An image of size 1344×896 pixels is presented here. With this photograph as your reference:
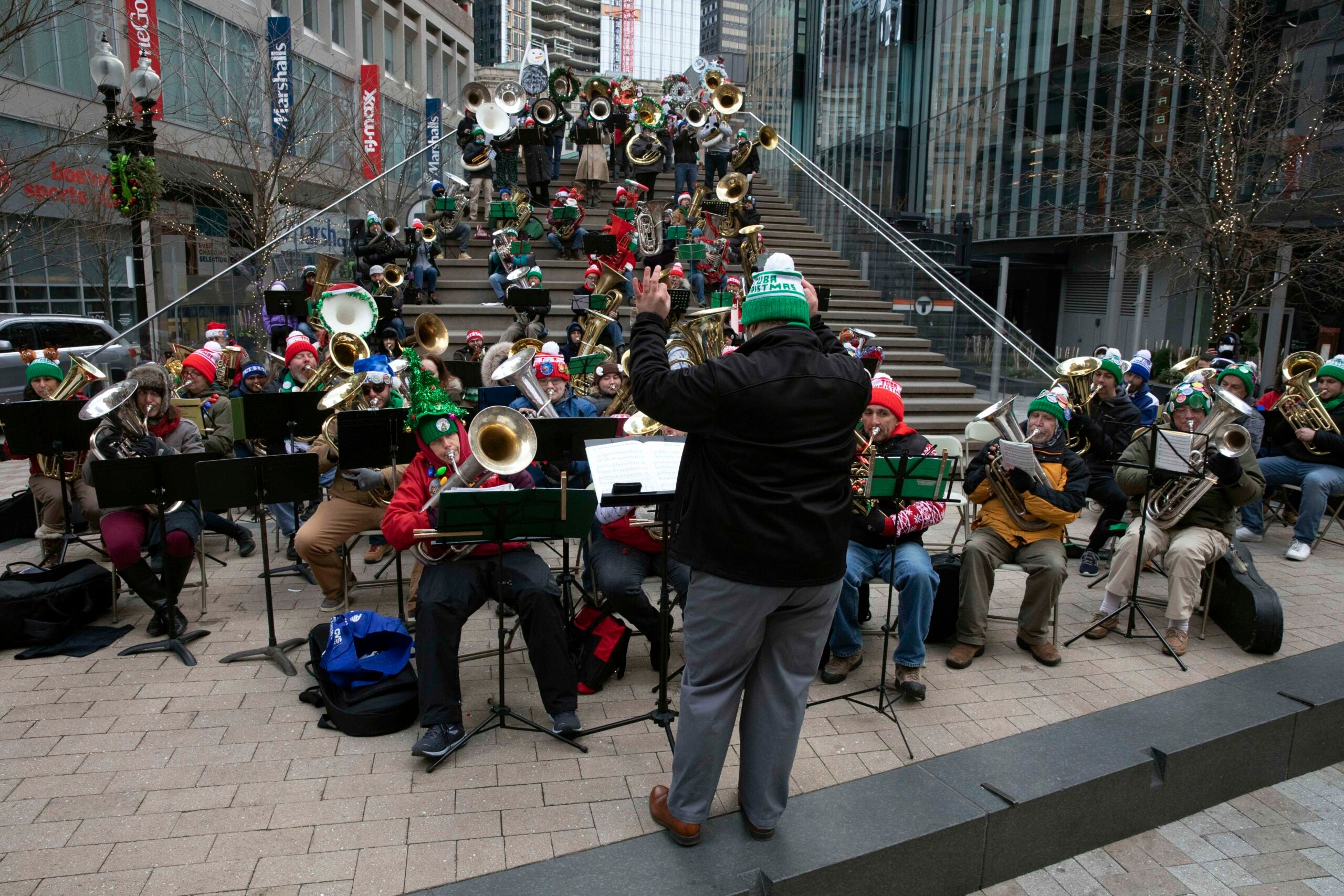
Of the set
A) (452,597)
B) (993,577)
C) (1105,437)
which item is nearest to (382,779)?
(452,597)

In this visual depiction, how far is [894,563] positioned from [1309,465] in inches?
230

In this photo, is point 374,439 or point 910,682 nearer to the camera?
point 910,682

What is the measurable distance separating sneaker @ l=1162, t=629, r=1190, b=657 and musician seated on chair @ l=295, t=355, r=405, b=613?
203 inches

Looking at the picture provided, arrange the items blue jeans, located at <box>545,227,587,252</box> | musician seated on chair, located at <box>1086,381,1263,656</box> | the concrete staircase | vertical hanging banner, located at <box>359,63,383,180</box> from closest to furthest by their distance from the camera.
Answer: musician seated on chair, located at <box>1086,381,1263,656</box> < the concrete staircase < blue jeans, located at <box>545,227,587,252</box> < vertical hanging banner, located at <box>359,63,383,180</box>

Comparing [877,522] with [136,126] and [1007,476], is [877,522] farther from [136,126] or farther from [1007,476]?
[136,126]

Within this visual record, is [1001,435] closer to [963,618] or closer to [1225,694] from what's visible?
[963,618]

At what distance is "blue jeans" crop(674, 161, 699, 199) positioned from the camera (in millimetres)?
17484

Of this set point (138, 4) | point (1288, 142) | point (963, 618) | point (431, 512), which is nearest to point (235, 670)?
point (431, 512)

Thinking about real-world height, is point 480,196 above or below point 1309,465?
above

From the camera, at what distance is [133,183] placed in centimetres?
1002

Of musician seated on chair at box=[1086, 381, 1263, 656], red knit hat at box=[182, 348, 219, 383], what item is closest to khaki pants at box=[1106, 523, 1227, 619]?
musician seated on chair at box=[1086, 381, 1263, 656]

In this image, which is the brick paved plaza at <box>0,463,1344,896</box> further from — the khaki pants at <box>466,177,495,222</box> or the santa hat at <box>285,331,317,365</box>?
the khaki pants at <box>466,177,495,222</box>

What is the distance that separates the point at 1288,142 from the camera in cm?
1166

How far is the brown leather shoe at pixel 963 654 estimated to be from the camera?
518 centimetres
